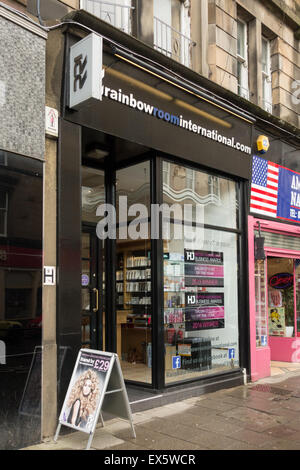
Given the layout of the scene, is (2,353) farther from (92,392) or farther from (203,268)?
(203,268)

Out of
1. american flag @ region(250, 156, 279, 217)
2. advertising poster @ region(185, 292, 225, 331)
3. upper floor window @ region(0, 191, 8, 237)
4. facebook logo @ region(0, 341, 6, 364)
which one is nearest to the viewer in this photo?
facebook logo @ region(0, 341, 6, 364)

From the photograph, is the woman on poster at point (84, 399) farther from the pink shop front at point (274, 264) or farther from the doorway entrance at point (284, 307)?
the doorway entrance at point (284, 307)

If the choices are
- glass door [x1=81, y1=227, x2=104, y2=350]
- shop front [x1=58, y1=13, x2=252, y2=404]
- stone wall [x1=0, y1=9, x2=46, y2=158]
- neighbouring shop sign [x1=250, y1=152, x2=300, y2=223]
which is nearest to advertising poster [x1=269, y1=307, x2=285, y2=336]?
neighbouring shop sign [x1=250, y1=152, x2=300, y2=223]

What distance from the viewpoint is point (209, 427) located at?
5434 millimetres

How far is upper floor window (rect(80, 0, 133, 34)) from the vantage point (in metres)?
6.64

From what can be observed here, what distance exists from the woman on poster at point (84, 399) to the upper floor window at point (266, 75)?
7.87 meters

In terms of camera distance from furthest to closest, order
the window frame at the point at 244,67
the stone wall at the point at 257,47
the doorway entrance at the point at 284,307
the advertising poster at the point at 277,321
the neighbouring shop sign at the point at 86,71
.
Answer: the advertising poster at the point at 277,321
the doorway entrance at the point at 284,307
the window frame at the point at 244,67
the stone wall at the point at 257,47
the neighbouring shop sign at the point at 86,71

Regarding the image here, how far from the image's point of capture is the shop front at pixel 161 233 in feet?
21.9

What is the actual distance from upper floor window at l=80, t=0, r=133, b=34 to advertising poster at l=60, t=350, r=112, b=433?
4.80m

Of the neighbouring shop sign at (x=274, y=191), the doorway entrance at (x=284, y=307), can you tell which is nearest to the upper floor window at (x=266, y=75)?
the neighbouring shop sign at (x=274, y=191)

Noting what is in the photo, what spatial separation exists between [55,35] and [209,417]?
16.7 ft

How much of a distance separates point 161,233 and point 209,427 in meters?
2.82

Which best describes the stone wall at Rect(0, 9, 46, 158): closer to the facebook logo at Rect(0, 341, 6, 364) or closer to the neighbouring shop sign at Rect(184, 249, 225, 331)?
the facebook logo at Rect(0, 341, 6, 364)

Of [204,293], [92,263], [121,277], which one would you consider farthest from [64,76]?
[204,293]
